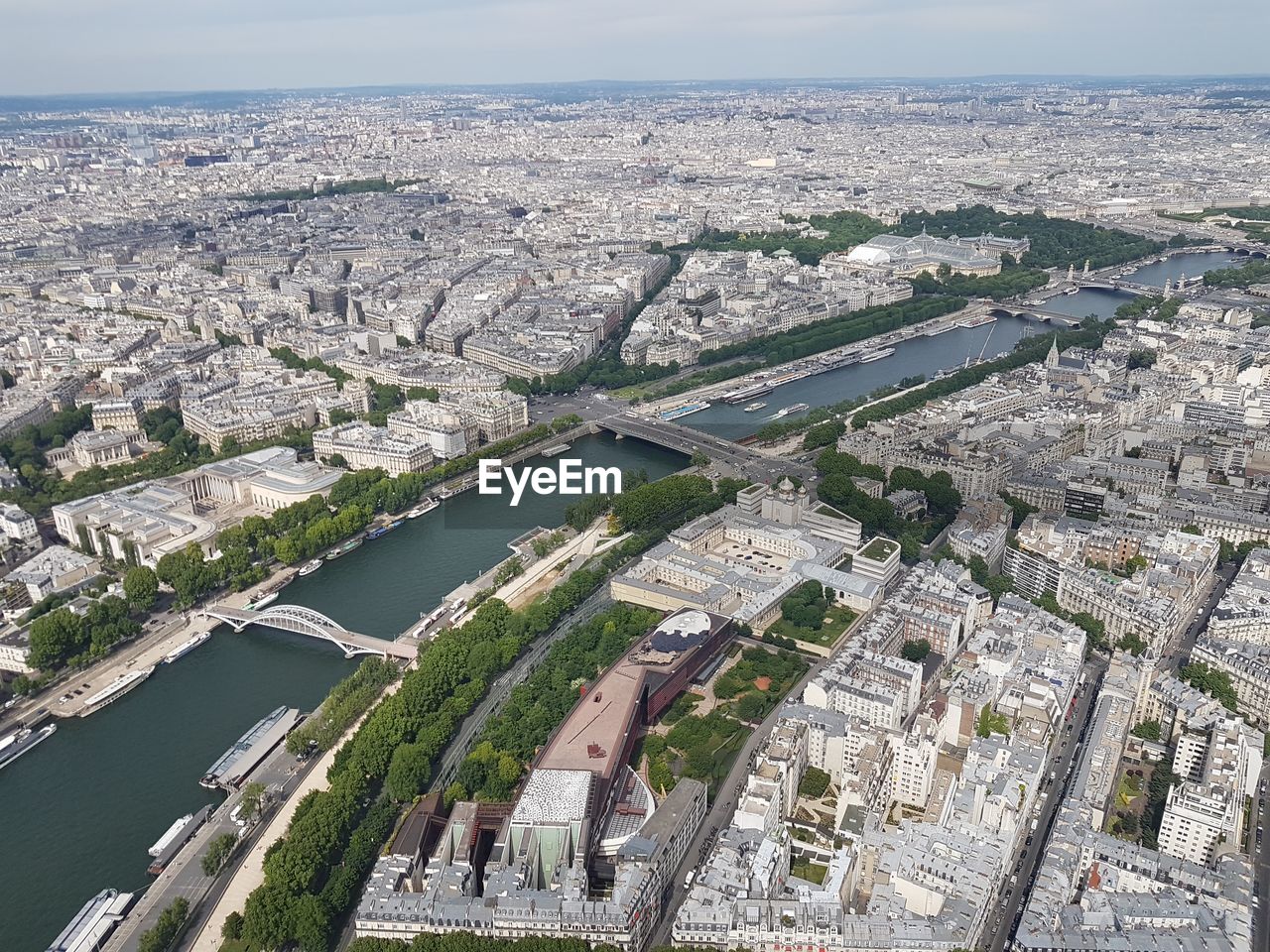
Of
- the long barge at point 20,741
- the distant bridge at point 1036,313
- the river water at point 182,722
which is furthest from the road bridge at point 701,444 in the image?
the distant bridge at point 1036,313

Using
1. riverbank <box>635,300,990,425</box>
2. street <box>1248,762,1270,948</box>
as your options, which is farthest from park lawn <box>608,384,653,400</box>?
street <box>1248,762,1270,948</box>

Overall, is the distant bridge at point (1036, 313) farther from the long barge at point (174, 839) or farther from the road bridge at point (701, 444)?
the long barge at point (174, 839)

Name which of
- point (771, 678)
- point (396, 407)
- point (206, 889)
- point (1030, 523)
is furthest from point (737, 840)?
point (396, 407)

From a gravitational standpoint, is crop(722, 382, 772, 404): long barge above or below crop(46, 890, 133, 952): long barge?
above

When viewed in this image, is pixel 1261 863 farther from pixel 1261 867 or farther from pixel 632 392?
pixel 632 392

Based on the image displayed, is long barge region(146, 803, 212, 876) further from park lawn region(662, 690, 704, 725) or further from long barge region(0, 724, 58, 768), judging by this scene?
park lawn region(662, 690, 704, 725)

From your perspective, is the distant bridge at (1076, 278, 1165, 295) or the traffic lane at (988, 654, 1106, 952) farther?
the distant bridge at (1076, 278, 1165, 295)

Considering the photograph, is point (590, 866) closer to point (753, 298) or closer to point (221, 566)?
point (221, 566)
